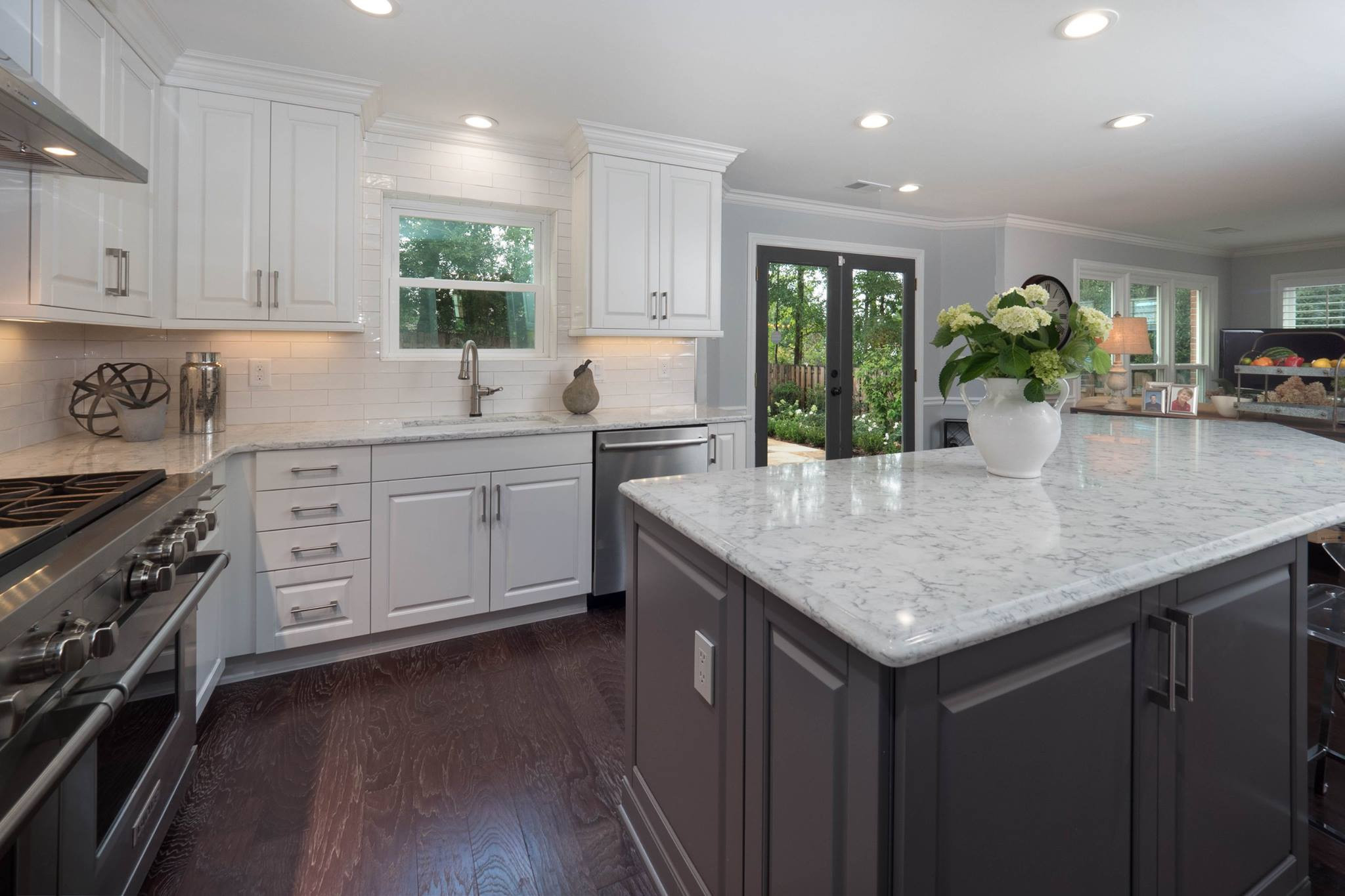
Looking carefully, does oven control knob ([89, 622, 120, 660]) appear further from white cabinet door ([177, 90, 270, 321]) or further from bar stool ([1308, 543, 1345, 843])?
bar stool ([1308, 543, 1345, 843])

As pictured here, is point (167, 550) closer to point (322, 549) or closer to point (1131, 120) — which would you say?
point (322, 549)

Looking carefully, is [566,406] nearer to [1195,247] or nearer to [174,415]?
[174,415]

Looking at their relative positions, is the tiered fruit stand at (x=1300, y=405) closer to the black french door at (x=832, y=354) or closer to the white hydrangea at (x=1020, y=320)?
the black french door at (x=832, y=354)

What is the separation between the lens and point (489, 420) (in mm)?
3445

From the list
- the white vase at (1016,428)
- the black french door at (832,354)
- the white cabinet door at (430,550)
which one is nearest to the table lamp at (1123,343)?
the black french door at (832,354)

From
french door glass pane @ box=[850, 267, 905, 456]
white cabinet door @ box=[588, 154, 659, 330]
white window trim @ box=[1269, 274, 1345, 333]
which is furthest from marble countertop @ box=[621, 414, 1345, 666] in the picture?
white window trim @ box=[1269, 274, 1345, 333]

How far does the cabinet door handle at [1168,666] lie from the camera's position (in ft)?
3.53

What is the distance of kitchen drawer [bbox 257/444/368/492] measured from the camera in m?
2.50

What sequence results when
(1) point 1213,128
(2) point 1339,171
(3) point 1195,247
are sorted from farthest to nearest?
(3) point 1195,247, (2) point 1339,171, (1) point 1213,128

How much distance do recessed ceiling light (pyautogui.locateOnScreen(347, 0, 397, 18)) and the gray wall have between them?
8548 mm

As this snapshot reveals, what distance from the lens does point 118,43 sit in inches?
88.2

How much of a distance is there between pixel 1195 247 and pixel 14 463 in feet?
29.7

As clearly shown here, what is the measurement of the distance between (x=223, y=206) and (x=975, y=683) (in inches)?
125

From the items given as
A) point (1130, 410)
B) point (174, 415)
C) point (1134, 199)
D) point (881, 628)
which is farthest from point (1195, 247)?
point (174, 415)
